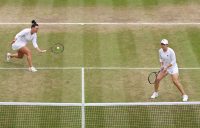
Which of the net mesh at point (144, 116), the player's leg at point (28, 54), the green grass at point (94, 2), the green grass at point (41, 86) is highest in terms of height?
the green grass at point (94, 2)

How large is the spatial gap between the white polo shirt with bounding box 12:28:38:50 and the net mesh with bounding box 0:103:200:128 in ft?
11.2

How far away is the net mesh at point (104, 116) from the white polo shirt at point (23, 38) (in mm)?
3416

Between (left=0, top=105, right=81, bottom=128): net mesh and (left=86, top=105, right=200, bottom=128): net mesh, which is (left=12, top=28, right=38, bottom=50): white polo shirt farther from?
(left=86, top=105, right=200, bottom=128): net mesh

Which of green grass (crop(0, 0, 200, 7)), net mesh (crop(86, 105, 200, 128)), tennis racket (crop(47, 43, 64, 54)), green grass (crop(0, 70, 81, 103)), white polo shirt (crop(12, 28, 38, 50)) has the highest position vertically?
green grass (crop(0, 0, 200, 7))

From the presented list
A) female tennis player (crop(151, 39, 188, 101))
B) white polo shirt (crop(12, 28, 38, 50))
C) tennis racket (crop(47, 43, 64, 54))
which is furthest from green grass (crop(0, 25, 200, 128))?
white polo shirt (crop(12, 28, 38, 50))

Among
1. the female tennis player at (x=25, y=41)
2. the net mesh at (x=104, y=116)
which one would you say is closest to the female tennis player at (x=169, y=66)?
the net mesh at (x=104, y=116)

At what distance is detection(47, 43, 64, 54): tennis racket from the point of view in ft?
66.4

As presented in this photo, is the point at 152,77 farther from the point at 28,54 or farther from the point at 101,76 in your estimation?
the point at 28,54

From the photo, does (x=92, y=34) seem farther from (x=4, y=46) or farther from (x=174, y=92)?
(x=174, y=92)

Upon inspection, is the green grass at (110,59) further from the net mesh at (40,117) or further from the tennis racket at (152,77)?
the net mesh at (40,117)

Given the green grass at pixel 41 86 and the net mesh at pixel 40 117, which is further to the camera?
the green grass at pixel 41 86

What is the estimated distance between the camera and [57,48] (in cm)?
2034

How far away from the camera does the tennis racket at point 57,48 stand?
797 inches

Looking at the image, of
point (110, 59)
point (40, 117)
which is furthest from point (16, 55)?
point (40, 117)
